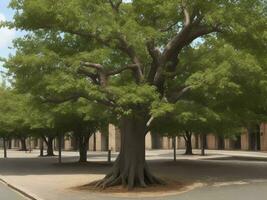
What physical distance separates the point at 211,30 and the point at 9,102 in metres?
31.5

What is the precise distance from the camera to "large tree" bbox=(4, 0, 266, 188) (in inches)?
810

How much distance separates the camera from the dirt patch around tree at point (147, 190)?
64.9 feet

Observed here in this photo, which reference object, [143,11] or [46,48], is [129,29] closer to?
[143,11]

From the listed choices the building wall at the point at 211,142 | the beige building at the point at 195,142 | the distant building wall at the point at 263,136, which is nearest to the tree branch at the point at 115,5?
the beige building at the point at 195,142

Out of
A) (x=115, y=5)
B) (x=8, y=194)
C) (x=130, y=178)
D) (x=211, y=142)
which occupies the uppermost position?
(x=115, y=5)

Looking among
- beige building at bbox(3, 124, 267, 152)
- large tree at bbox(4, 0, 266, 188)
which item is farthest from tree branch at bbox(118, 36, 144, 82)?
beige building at bbox(3, 124, 267, 152)

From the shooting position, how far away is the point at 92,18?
2089cm

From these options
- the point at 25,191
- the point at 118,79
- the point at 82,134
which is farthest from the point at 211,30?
the point at 82,134

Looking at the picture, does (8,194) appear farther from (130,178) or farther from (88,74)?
(88,74)

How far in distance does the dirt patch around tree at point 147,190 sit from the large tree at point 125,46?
44 centimetres

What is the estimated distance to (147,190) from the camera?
20.8m

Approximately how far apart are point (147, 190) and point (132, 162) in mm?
1536

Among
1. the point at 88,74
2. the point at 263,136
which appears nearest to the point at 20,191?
the point at 88,74

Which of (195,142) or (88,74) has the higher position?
(88,74)
